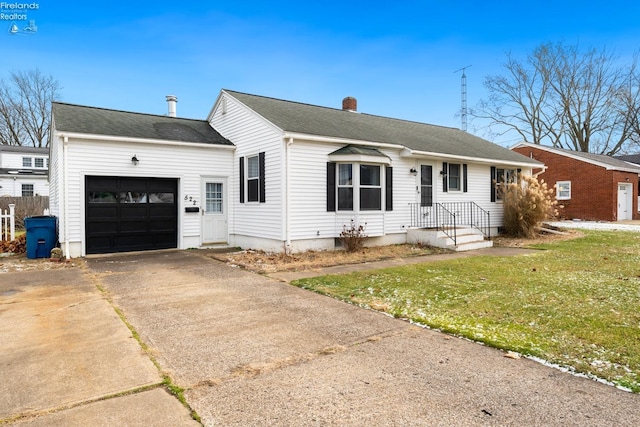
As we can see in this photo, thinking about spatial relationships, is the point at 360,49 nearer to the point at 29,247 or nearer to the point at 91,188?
the point at 91,188

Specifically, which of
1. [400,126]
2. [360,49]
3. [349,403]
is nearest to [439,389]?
[349,403]

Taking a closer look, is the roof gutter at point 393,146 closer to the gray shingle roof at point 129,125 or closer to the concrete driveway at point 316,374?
the gray shingle roof at point 129,125

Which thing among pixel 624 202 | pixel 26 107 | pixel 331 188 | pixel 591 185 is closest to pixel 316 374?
pixel 331 188

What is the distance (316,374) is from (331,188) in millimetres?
7945

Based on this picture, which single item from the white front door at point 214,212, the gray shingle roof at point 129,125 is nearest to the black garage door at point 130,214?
the white front door at point 214,212

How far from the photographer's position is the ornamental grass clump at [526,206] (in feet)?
44.8

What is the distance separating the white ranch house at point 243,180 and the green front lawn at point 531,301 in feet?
10.5

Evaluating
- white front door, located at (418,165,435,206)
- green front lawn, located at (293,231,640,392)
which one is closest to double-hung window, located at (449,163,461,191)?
white front door, located at (418,165,435,206)

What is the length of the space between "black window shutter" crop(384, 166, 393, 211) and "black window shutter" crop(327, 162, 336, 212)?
65.4 inches

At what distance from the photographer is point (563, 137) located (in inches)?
1399

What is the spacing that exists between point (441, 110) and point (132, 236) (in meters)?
30.4

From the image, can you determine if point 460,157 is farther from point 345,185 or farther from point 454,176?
point 345,185

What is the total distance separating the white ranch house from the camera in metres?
10.3
